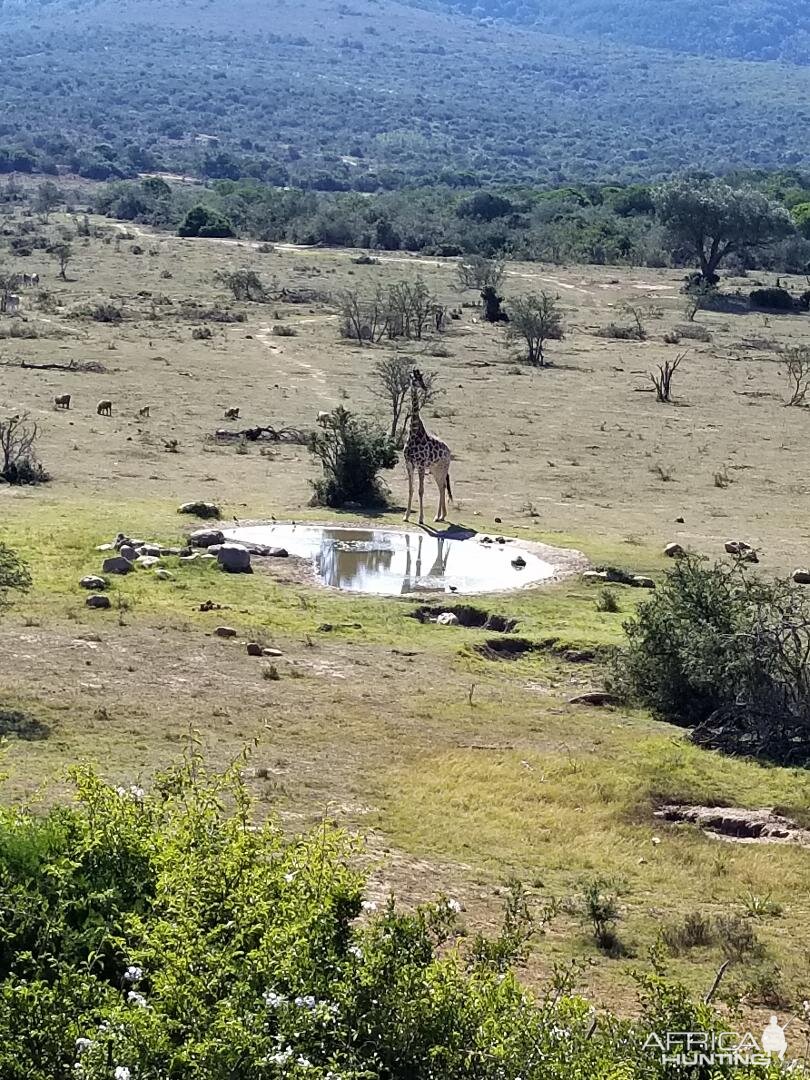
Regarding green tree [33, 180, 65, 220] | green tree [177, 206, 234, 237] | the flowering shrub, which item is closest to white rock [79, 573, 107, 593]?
the flowering shrub

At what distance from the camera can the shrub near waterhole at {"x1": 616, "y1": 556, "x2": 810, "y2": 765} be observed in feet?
51.0

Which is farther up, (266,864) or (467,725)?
(266,864)

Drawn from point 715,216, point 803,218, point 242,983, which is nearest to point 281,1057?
point 242,983

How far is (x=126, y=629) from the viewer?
1772 centimetres

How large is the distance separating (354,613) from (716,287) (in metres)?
52.0

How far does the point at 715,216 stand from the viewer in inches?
2862

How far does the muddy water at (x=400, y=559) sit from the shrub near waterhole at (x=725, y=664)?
4.22 meters

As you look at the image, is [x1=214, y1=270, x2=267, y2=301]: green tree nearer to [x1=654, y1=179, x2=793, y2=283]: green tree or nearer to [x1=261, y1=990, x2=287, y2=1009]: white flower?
[x1=654, y1=179, x2=793, y2=283]: green tree

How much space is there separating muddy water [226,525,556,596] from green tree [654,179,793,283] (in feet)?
166

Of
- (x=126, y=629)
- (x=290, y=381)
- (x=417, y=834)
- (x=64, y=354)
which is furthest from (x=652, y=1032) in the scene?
(x=64, y=354)

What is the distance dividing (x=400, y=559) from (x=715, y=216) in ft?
177

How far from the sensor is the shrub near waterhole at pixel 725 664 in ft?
51.0

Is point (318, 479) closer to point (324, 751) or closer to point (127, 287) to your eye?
point (324, 751)
